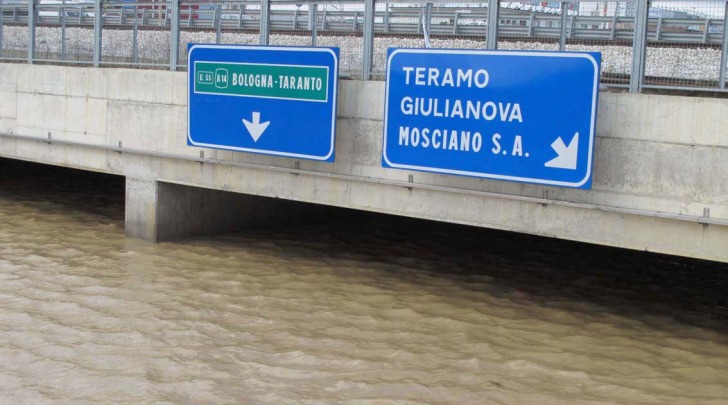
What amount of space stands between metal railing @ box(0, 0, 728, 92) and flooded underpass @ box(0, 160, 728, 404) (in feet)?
7.94

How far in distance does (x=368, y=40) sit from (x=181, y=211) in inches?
166

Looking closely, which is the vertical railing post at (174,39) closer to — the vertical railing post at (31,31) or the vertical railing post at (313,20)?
the vertical railing post at (313,20)

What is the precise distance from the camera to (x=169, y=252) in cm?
1183

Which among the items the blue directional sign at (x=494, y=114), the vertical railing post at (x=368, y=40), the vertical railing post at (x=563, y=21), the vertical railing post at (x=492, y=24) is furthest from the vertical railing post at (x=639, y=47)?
the vertical railing post at (x=368, y=40)

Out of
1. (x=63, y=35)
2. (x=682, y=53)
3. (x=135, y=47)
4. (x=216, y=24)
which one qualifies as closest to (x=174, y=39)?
(x=216, y=24)

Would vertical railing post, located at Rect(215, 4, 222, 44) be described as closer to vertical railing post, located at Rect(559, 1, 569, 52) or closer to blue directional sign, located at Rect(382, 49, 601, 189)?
blue directional sign, located at Rect(382, 49, 601, 189)

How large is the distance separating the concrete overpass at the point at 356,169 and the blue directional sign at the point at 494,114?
0.30 m

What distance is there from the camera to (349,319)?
912 centimetres

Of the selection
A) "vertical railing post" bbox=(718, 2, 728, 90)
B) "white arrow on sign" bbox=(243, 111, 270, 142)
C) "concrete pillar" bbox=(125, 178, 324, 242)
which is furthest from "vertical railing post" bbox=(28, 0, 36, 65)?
"vertical railing post" bbox=(718, 2, 728, 90)

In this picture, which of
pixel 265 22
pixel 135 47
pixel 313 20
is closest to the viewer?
pixel 313 20

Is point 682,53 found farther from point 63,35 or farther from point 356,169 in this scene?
point 63,35

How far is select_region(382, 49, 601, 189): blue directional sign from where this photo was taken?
7.84m

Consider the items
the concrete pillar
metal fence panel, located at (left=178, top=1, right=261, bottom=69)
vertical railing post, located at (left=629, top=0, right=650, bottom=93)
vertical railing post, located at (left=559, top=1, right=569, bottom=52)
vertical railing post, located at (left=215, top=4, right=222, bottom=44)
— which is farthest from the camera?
the concrete pillar

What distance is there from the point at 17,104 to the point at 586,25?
28.0ft
